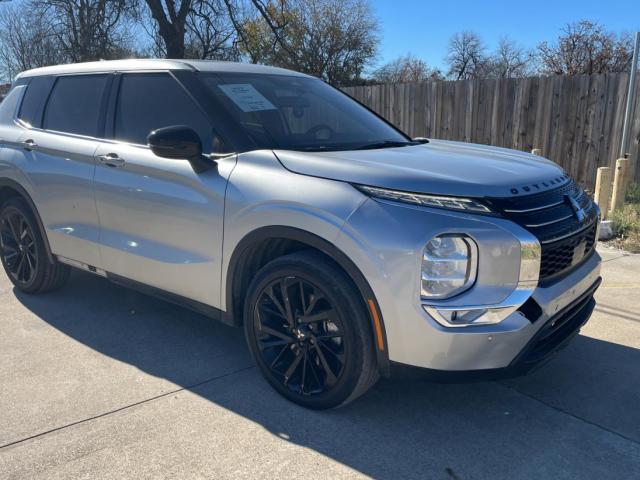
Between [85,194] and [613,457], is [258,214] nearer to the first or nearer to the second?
[85,194]

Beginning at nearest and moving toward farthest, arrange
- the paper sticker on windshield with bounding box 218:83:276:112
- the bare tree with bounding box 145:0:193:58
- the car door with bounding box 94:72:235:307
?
the car door with bounding box 94:72:235:307
the paper sticker on windshield with bounding box 218:83:276:112
the bare tree with bounding box 145:0:193:58

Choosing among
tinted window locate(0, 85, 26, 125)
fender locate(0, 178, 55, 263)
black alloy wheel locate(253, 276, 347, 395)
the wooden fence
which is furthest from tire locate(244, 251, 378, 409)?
the wooden fence

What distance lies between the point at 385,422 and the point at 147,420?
1.26 m

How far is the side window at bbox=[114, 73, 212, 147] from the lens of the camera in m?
3.50

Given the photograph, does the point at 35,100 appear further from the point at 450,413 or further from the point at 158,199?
the point at 450,413

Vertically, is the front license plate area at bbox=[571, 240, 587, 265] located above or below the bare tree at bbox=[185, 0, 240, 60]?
below

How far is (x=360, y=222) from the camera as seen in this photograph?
2648 millimetres

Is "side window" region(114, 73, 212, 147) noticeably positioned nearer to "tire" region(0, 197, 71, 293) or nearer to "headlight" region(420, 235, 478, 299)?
"tire" region(0, 197, 71, 293)

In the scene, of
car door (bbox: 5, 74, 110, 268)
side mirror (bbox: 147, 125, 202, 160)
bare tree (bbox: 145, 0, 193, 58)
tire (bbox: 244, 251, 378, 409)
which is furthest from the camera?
bare tree (bbox: 145, 0, 193, 58)

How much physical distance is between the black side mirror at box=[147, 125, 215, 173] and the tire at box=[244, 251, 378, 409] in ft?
2.48

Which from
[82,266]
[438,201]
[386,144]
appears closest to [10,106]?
[82,266]

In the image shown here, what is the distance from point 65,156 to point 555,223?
11.2 feet

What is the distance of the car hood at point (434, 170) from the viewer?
2670mm

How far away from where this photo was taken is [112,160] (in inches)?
150
